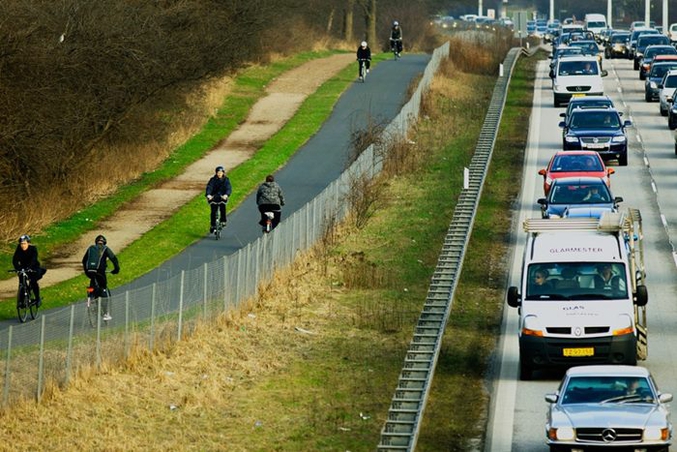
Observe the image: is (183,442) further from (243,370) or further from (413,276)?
(413,276)

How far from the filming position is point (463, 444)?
20.2 metres

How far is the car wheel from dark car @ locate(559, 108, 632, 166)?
22628mm

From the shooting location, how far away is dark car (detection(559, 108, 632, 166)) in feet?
149

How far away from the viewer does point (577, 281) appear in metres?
24.2

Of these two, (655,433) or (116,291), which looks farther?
(116,291)

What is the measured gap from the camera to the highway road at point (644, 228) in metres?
21.5

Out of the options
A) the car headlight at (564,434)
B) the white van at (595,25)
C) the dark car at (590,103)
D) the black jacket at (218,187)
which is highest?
the white van at (595,25)

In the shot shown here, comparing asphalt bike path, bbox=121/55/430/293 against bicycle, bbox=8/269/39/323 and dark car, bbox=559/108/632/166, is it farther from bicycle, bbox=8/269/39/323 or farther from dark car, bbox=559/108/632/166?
dark car, bbox=559/108/632/166

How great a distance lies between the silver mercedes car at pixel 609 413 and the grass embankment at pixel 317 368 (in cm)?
183

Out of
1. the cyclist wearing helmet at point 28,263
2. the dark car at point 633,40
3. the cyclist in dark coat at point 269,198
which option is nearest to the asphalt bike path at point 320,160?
the cyclist in dark coat at point 269,198

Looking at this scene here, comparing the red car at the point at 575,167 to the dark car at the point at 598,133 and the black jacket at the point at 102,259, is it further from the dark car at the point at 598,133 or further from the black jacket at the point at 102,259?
the black jacket at the point at 102,259

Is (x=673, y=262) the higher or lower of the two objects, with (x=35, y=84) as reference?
lower

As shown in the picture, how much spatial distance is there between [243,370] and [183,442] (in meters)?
4.51

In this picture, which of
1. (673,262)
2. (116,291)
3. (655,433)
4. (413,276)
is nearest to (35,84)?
(116,291)
